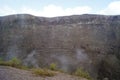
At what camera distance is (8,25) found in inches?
1314

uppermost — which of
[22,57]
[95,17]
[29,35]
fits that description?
[95,17]

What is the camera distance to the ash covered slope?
92.6ft

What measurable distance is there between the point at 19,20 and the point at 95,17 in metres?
9.57

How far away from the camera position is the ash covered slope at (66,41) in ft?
92.6

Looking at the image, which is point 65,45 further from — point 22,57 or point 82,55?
point 22,57

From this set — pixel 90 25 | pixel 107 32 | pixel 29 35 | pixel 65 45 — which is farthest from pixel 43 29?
pixel 107 32

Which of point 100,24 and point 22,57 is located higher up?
point 100,24

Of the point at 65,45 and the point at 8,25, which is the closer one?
the point at 65,45

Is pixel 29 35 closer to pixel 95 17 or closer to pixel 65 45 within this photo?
pixel 65 45

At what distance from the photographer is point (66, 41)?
31.0 meters

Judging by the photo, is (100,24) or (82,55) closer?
(82,55)

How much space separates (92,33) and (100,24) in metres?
1.60

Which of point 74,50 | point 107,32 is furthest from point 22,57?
point 107,32

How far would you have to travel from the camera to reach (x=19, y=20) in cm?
3325
